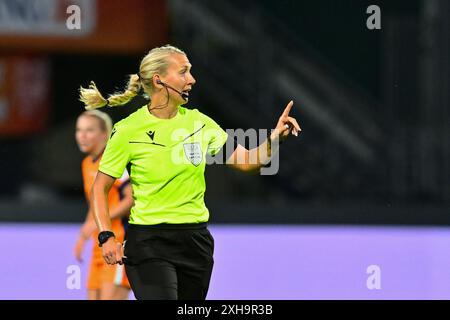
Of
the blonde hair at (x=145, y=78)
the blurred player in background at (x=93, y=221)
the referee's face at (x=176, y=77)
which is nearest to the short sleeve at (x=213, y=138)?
the referee's face at (x=176, y=77)

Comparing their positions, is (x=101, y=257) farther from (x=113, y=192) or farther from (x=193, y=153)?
(x=193, y=153)

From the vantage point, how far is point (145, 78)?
22.6 ft

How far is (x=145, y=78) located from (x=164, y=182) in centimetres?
59

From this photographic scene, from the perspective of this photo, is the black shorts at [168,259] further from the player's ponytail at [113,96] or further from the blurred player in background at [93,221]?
the blurred player in background at [93,221]

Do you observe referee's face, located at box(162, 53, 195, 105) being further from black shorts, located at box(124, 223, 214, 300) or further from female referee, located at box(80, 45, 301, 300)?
black shorts, located at box(124, 223, 214, 300)

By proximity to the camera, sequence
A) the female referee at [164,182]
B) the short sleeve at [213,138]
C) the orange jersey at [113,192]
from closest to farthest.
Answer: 1. the female referee at [164,182]
2. the short sleeve at [213,138]
3. the orange jersey at [113,192]

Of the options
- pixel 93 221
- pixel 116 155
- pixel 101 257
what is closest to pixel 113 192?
pixel 93 221

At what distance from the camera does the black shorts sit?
22.1 feet

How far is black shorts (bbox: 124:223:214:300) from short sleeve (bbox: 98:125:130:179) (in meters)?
0.33

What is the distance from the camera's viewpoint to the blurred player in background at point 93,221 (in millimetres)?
8570

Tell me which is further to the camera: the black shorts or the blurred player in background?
the blurred player in background

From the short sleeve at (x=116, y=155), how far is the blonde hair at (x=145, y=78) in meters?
0.24

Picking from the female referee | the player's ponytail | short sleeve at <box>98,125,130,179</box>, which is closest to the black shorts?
the female referee
